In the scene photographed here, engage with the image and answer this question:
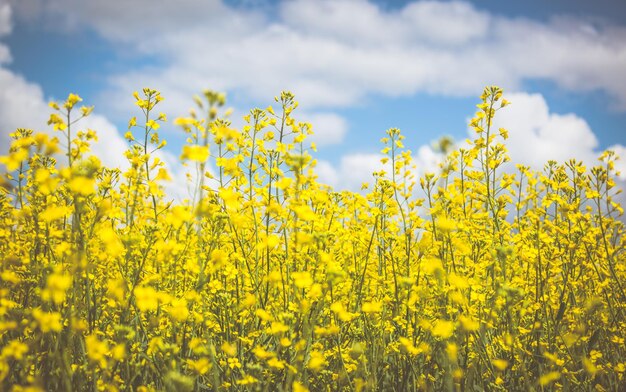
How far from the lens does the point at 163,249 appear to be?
7.39ft

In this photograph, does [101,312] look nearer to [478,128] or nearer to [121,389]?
[121,389]

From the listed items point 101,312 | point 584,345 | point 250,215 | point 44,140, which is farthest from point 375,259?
point 44,140

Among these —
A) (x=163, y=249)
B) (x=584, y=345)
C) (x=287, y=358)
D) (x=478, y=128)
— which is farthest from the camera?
(x=478, y=128)

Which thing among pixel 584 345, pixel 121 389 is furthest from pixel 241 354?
pixel 584 345

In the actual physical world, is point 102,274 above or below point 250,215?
below

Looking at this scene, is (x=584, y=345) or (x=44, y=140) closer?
(x=44, y=140)

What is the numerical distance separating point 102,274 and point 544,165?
5.10 m

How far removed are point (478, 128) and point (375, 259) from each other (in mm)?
1826

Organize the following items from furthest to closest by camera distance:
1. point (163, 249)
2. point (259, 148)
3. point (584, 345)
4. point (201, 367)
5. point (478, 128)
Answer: point (478, 128)
point (259, 148)
point (584, 345)
point (163, 249)
point (201, 367)

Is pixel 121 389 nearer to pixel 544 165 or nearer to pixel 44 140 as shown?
pixel 44 140

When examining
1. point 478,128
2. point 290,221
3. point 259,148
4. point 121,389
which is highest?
point 478,128

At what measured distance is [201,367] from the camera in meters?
2.04

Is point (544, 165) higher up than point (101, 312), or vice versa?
point (544, 165)

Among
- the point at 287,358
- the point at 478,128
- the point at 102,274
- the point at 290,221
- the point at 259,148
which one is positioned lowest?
the point at 287,358
